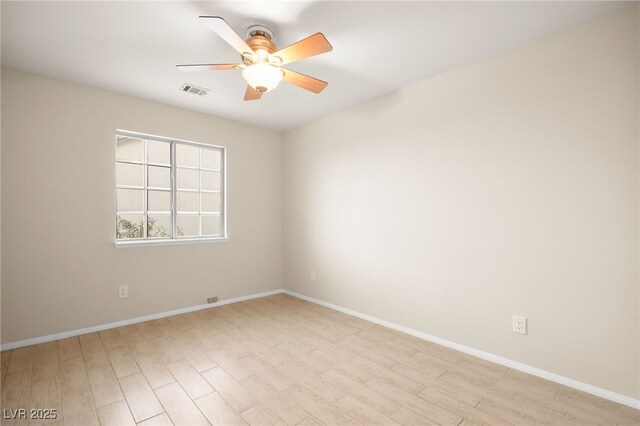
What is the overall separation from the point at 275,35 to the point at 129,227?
2898 millimetres

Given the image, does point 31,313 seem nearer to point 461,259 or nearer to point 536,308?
point 461,259

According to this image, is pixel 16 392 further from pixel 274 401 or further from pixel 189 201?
pixel 189 201

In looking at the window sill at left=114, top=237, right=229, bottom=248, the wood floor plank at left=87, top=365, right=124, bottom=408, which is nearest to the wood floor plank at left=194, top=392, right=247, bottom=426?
the wood floor plank at left=87, top=365, right=124, bottom=408

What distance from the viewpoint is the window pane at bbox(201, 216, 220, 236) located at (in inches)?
165

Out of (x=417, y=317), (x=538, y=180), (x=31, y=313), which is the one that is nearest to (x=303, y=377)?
(x=417, y=317)

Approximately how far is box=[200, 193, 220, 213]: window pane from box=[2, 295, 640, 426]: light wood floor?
5.53ft

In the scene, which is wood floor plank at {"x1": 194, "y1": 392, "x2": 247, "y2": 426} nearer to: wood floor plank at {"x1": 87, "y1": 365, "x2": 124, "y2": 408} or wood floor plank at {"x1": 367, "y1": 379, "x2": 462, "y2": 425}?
wood floor plank at {"x1": 87, "y1": 365, "x2": 124, "y2": 408}

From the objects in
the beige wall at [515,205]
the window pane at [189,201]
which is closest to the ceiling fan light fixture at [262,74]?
the beige wall at [515,205]

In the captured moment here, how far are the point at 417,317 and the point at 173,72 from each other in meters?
3.36

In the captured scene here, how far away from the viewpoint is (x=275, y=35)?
2.18 m

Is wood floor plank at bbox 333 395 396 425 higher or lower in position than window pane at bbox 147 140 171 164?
lower

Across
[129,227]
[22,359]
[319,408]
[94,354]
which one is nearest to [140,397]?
[94,354]

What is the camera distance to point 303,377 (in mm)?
2250

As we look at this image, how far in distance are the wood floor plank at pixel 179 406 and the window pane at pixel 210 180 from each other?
2.62m
